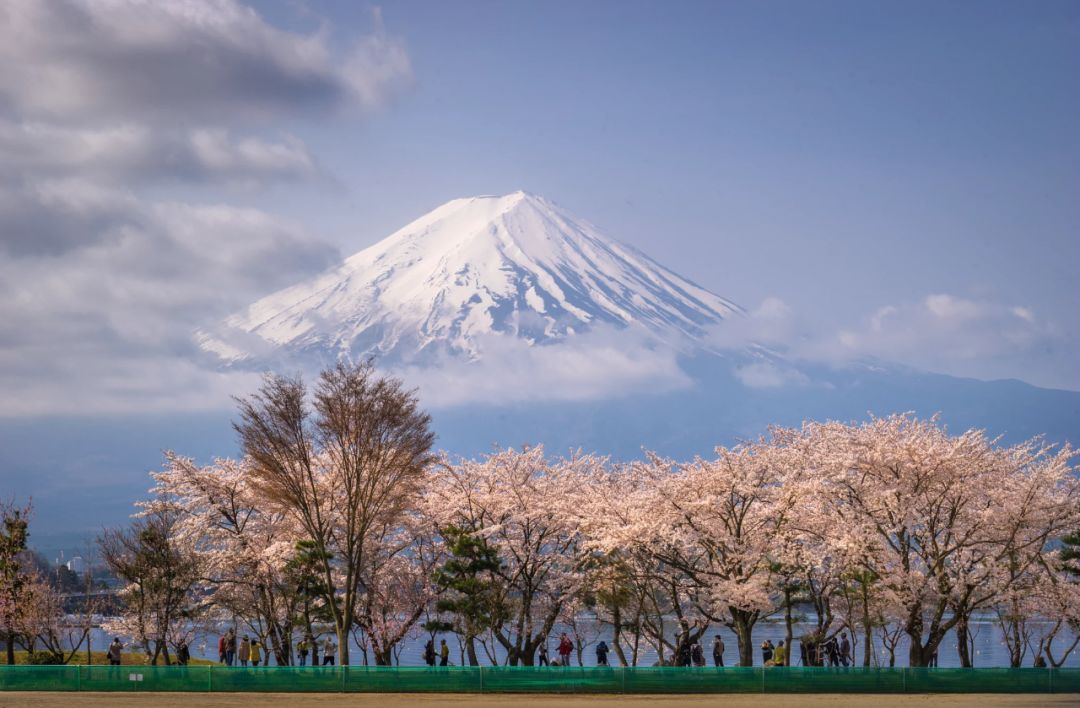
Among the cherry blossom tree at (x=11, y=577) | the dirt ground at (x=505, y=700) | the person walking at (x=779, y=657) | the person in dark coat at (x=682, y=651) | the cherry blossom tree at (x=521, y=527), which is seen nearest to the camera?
the dirt ground at (x=505, y=700)

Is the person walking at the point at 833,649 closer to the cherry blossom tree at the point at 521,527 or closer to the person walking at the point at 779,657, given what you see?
the person walking at the point at 779,657

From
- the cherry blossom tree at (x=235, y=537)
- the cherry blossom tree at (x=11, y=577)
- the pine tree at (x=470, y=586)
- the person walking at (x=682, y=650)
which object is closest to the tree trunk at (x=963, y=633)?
the person walking at (x=682, y=650)

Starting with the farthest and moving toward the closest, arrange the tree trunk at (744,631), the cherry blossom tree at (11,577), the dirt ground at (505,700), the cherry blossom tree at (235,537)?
the cherry blossom tree at (11,577) → the cherry blossom tree at (235,537) → the tree trunk at (744,631) → the dirt ground at (505,700)

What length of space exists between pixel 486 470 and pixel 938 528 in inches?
634

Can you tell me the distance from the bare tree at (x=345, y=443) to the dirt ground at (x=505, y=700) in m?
5.57

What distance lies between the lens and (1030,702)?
27.5 metres

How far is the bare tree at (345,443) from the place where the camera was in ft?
113

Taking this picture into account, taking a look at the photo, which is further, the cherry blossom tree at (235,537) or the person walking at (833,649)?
the cherry blossom tree at (235,537)

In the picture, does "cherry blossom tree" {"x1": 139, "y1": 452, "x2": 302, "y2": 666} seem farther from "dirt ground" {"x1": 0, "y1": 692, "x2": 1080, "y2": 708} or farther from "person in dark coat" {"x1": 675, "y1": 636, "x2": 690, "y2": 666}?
"person in dark coat" {"x1": 675, "y1": 636, "x2": 690, "y2": 666}

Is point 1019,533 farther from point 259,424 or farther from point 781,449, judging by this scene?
point 259,424

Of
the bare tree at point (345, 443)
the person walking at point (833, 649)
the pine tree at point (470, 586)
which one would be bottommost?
the person walking at point (833, 649)

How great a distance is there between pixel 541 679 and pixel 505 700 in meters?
1.85

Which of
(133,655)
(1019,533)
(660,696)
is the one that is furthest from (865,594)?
(133,655)

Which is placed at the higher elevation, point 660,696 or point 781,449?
point 781,449
